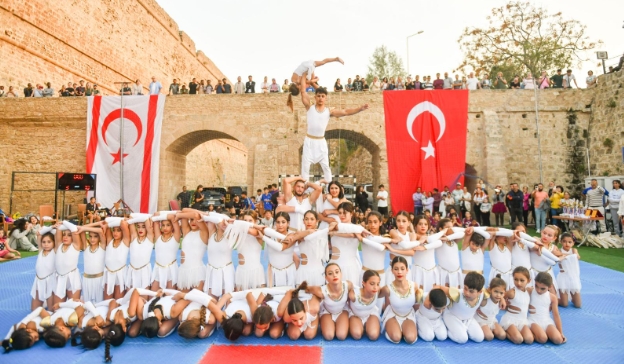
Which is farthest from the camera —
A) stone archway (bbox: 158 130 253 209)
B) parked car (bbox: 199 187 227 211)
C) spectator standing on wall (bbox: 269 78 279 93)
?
spectator standing on wall (bbox: 269 78 279 93)

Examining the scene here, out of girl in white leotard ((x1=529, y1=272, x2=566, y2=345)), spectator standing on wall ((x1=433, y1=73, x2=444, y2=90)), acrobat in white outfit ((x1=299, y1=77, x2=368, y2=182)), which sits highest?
spectator standing on wall ((x1=433, y1=73, x2=444, y2=90))

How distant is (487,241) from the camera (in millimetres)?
5074

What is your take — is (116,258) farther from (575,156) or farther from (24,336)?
(575,156)

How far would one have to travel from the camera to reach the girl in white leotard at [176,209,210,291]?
495 cm

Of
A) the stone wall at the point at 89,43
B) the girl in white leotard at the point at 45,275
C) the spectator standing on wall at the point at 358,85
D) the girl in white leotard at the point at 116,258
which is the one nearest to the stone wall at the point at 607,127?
the spectator standing on wall at the point at 358,85

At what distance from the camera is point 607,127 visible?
15164 millimetres

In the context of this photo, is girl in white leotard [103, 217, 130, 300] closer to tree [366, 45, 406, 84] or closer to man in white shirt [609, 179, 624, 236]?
man in white shirt [609, 179, 624, 236]

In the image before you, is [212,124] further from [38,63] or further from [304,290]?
[304,290]

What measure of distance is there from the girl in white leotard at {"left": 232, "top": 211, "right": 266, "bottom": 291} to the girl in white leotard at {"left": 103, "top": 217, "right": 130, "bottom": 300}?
1.55 meters

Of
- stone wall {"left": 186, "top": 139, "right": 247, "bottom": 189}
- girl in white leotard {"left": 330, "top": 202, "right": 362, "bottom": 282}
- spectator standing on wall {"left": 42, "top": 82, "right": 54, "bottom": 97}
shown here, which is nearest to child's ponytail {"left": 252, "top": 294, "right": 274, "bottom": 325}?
girl in white leotard {"left": 330, "top": 202, "right": 362, "bottom": 282}

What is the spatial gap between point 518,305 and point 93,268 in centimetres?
523

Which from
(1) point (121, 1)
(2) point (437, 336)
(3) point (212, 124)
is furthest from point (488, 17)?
(2) point (437, 336)

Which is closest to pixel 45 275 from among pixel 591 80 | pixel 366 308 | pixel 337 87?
pixel 366 308

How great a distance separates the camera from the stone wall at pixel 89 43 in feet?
52.9
